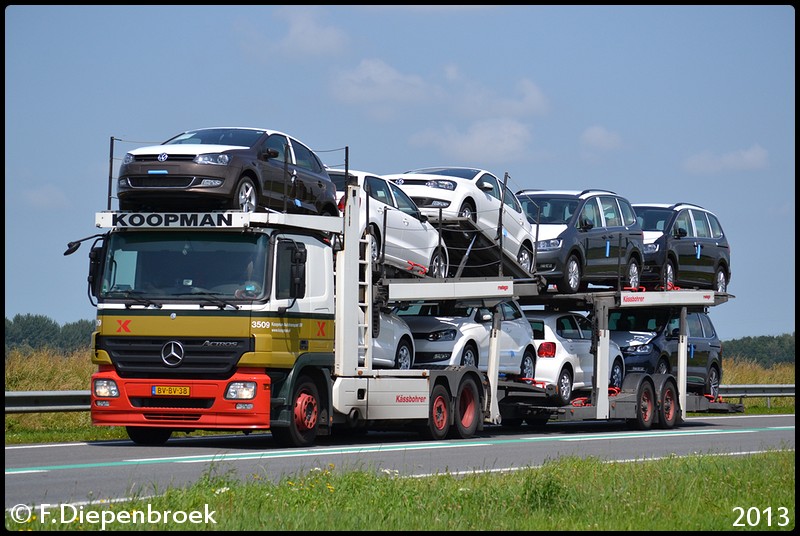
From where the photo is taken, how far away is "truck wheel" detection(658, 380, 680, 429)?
933 inches

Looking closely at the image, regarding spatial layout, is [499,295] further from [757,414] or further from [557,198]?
[757,414]

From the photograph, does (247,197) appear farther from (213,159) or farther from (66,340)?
(66,340)

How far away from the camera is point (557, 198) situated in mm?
23000

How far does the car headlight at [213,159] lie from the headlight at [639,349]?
11.6 m

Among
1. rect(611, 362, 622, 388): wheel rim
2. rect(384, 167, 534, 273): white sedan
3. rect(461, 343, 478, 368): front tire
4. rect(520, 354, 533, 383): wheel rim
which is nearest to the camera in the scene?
rect(461, 343, 478, 368): front tire

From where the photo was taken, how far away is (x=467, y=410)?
64.5 feet

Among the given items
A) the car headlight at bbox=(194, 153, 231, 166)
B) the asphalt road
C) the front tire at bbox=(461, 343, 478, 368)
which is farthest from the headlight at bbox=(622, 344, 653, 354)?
the car headlight at bbox=(194, 153, 231, 166)

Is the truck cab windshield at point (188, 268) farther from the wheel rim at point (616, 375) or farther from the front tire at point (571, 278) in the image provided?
the wheel rim at point (616, 375)

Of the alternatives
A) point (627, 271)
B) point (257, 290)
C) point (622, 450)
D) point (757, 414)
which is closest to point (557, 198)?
point (627, 271)

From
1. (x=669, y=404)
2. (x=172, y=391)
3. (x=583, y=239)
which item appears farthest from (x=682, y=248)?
(x=172, y=391)

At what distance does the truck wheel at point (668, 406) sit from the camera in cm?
2369

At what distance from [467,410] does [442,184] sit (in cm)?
358

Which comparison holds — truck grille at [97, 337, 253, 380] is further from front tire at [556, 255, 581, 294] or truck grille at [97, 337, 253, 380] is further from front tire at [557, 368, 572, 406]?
front tire at [556, 255, 581, 294]

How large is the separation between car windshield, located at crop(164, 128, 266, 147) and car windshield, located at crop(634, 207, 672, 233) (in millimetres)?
11476
